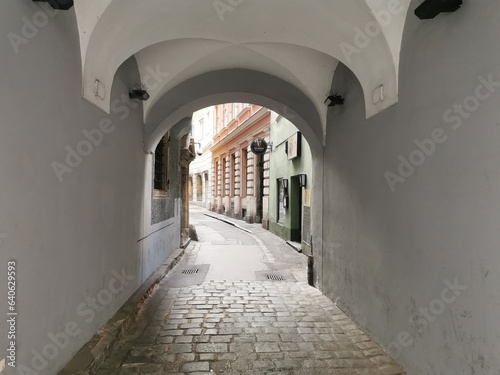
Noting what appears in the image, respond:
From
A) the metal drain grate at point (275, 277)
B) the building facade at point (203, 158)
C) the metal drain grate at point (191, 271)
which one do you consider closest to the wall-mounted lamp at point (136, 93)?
the metal drain grate at point (191, 271)

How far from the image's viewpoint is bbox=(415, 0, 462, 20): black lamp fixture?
2243 mm

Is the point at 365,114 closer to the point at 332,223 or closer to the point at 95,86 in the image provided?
the point at 332,223

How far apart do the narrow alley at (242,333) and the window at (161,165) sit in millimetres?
1963

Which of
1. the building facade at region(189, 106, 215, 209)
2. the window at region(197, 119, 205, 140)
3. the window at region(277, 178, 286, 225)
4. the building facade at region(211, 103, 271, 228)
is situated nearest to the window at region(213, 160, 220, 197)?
the building facade at region(211, 103, 271, 228)

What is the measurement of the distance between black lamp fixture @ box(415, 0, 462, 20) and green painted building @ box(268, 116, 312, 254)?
678cm

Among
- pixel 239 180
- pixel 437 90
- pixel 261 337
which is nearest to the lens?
pixel 437 90

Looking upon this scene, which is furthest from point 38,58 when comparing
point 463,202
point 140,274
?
point 140,274

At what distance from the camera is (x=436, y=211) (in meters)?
2.56

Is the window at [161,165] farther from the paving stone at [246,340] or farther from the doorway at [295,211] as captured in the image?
the doorway at [295,211]

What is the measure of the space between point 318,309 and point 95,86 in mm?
4036

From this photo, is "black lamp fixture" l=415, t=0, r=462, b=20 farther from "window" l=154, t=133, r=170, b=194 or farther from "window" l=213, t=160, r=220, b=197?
"window" l=213, t=160, r=220, b=197

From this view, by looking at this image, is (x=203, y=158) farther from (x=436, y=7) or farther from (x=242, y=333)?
(x=436, y=7)

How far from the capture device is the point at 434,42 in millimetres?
2605

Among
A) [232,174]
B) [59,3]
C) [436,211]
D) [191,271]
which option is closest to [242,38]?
[59,3]
